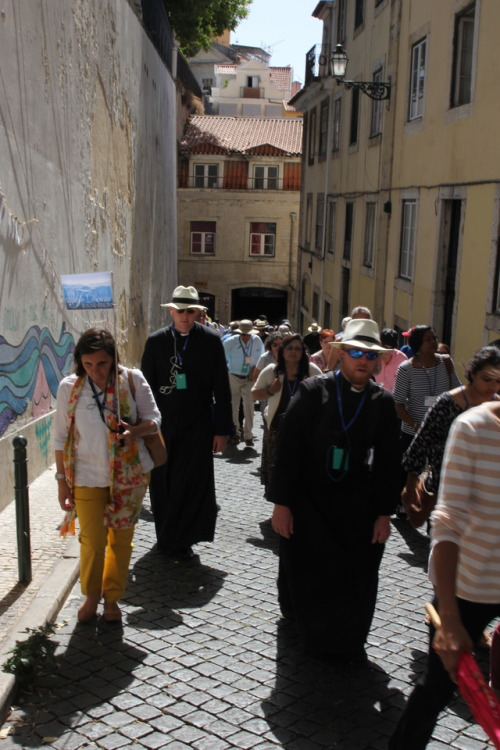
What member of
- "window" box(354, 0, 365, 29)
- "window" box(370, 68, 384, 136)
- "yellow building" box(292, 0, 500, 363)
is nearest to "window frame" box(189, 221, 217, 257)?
"yellow building" box(292, 0, 500, 363)

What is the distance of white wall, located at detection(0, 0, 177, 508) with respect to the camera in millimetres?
7688

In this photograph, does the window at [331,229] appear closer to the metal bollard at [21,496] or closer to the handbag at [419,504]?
the metal bollard at [21,496]

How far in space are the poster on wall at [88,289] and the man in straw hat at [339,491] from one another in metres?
1.75

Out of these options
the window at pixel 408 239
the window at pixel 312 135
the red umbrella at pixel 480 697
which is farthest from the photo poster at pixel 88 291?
the window at pixel 312 135

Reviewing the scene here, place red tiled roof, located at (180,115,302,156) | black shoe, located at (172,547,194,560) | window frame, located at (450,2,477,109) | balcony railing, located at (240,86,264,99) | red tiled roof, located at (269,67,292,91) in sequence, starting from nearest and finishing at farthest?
1. black shoe, located at (172,547,194,560)
2. window frame, located at (450,2,477,109)
3. red tiled roof, located at (180,115,302,156)
4. balcony railing, located at (240,86,264,99)
5. red tiled roof, located at (269,67,292,91)

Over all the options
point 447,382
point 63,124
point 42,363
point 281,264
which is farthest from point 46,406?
point 281,264

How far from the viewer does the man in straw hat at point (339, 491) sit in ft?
15.2

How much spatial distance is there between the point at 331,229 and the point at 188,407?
2101 centimetres

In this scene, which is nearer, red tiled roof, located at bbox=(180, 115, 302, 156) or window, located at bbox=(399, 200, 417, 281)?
window, located at bbox=(399, 200, 417, 281)

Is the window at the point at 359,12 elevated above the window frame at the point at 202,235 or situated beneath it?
elevated above

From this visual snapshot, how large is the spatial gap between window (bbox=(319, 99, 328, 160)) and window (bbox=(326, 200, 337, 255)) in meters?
2.19

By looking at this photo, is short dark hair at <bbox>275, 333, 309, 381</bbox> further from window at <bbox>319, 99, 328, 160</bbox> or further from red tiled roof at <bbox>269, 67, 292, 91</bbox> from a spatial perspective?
red tiled roof at <bbox>269, 67, 292, 91</bbox>

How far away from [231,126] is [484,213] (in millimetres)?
36517

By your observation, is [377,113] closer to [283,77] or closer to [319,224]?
[319,224]
